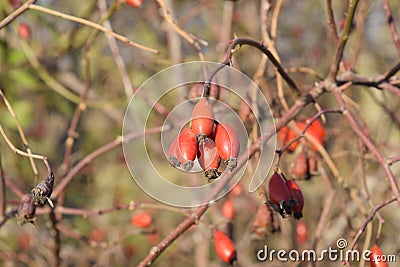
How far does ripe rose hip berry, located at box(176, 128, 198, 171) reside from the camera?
1.10m

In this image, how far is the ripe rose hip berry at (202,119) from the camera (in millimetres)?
1088

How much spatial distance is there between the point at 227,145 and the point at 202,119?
7cm

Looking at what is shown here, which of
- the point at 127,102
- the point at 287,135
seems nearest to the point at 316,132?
the point at 287,135

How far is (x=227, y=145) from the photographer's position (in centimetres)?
110

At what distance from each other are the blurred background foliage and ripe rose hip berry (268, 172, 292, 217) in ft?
3.93

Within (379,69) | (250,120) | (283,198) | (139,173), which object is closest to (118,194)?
(139,173)

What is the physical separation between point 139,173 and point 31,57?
1.47m

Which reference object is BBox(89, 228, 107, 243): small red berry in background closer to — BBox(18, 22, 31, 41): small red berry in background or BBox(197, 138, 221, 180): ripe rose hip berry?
BBox(18, 22, 31, 41): small red berry in background

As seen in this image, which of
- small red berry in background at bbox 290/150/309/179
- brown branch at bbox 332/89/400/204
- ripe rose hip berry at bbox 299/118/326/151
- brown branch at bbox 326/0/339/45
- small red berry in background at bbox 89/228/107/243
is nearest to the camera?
brown branch at bbox 332/89/400/204

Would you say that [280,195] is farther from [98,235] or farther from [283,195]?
[98,235]

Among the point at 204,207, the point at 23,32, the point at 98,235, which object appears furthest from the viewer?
the point at 98,235

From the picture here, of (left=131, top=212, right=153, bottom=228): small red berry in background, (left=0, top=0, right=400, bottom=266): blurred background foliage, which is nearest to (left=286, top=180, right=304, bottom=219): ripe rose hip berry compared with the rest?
(left=131, top=212, right=153, bottom=228): small red berry in background

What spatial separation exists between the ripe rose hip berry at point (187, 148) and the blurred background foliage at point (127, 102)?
4.77 feet

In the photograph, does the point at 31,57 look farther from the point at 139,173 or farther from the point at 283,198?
the point at 283,198
